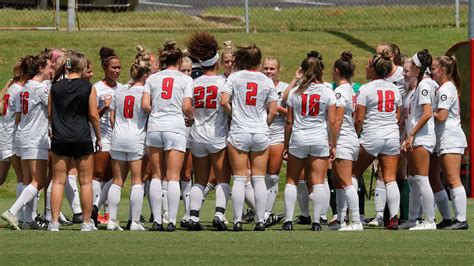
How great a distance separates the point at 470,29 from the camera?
66.6ft

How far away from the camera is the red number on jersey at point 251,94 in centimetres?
1399

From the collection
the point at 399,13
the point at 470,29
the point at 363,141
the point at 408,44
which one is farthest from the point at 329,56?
the point at 363,141

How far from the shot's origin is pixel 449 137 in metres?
14.3

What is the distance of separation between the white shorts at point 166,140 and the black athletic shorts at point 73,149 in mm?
665

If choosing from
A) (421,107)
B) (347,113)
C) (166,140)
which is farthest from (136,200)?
(421,107)

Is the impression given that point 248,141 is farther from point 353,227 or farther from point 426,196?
point 426,196

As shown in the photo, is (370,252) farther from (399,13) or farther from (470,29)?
(399,13)

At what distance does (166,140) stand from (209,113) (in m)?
0.57

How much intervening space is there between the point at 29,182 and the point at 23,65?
1.32m

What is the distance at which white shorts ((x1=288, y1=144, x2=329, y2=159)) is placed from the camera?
46.1 ft

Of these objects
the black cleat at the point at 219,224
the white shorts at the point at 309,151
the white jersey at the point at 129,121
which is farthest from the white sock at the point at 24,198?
the white shorts at the point at 309,151

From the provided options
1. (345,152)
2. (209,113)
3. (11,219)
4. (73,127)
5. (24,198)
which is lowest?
(11,219)

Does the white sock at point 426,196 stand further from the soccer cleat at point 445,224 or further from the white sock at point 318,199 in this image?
the white sock at point 318,199

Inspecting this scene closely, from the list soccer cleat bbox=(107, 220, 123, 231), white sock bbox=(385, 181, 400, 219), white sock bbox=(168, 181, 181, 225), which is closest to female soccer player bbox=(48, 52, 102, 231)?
soccer cleat bbox=(107, 220, 123, 231)
